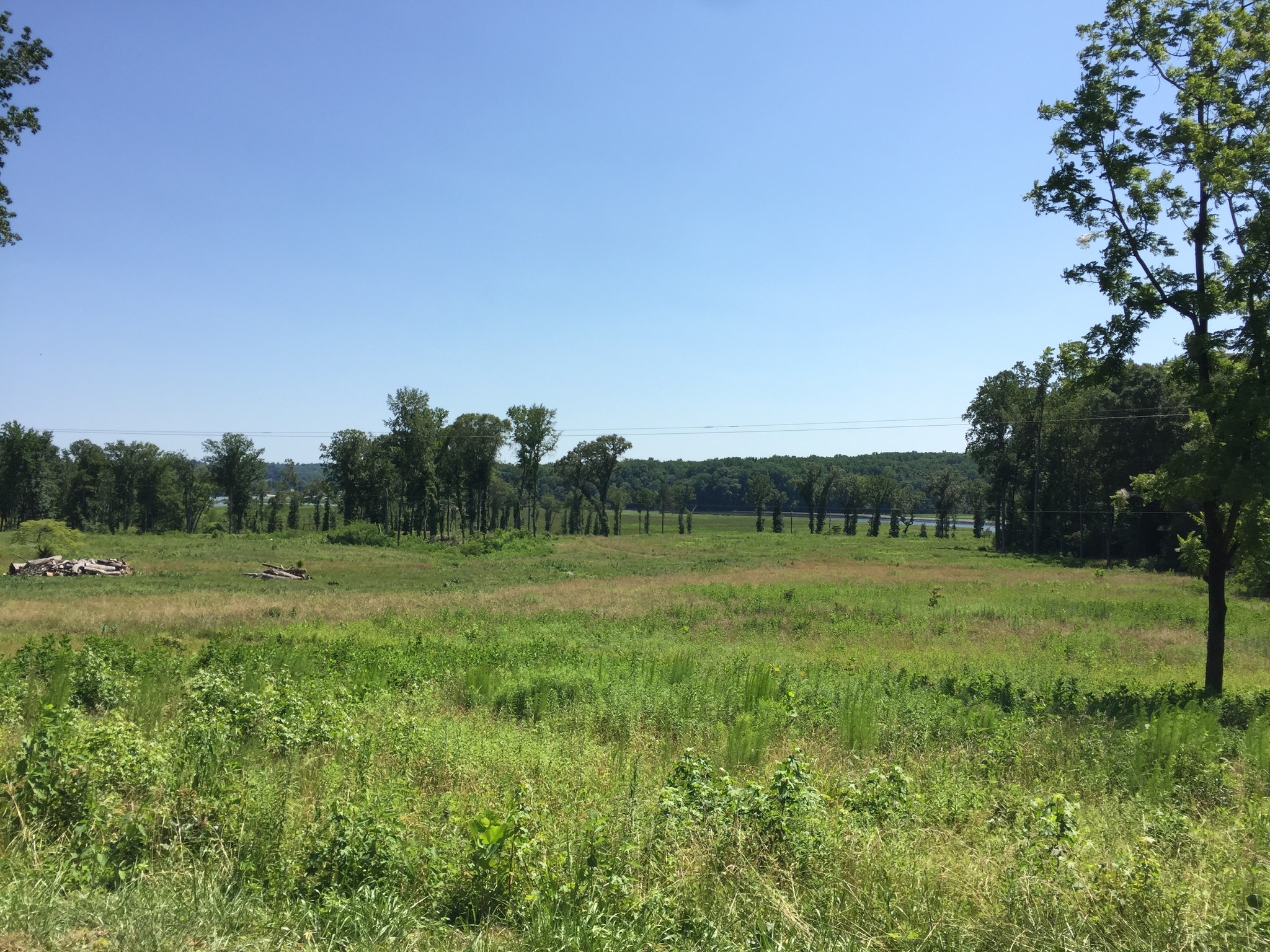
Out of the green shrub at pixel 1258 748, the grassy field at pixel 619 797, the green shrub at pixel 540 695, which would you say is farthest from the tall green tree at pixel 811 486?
the green shrub at pixel 1258 748

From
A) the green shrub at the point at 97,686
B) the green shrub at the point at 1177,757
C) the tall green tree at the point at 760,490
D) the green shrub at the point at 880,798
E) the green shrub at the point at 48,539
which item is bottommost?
the green shrub at the point at 48,539

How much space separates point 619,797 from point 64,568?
41.1 meters

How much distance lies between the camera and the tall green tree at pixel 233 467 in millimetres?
98500

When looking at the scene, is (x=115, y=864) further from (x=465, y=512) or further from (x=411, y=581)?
(x=465, y=512)

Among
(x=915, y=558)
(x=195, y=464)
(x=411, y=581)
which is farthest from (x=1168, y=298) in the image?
(x=195, y=464)

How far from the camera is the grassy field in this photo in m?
4.86

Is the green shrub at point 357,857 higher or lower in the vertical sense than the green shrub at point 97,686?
higher

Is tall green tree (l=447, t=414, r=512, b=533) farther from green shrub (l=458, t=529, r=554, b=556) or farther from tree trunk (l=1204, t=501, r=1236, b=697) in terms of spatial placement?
tree trunk (l=1204, t=501, r=1236, b=697)

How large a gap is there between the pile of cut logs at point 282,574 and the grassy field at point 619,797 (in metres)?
19.7

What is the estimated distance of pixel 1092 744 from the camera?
30.8 ft

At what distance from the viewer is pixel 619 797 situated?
702cm

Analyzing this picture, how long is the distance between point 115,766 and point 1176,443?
2595 inches

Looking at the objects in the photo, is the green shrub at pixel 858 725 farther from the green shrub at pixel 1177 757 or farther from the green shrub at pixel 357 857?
the green shrub at pixel 357 857

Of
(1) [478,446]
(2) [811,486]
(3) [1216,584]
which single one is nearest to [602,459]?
(1) [478,446]
